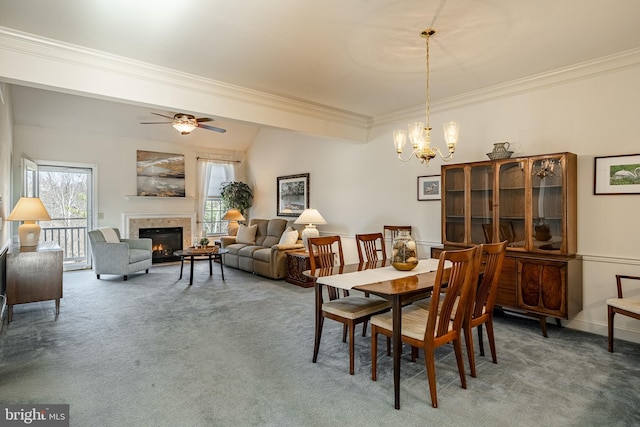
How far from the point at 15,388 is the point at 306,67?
11.6 feet

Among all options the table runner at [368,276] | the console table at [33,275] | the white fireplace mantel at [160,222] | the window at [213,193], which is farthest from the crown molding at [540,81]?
the white fireplace mantel at [160,222]

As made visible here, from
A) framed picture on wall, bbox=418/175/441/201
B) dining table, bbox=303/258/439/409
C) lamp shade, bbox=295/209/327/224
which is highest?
framed picture on wall, bbox=418/175/441/201

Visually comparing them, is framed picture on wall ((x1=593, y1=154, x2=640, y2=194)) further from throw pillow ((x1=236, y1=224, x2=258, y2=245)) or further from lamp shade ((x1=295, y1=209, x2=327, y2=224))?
throw pillow ((x1=236, y1=224, x2=258, y2=245))

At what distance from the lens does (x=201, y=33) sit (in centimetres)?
287

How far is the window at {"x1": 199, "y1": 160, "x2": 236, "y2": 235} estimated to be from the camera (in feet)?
27.3

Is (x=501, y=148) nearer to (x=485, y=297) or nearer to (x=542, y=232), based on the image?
(x=542, y=232)

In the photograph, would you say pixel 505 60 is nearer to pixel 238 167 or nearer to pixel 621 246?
pixel 621 246

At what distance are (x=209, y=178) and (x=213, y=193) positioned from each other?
37cm

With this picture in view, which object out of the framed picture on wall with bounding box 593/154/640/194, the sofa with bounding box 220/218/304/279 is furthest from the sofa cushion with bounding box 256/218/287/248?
the framed picture on wall with bounding box 593/154/640/194

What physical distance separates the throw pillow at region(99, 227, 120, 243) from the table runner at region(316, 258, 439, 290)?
197 inches

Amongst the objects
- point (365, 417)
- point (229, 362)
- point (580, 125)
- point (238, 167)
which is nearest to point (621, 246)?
point (580, 125)

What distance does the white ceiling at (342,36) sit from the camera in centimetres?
249

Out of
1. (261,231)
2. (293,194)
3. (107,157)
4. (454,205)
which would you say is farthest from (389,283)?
(107,157)

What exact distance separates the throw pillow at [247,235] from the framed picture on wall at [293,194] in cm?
73
